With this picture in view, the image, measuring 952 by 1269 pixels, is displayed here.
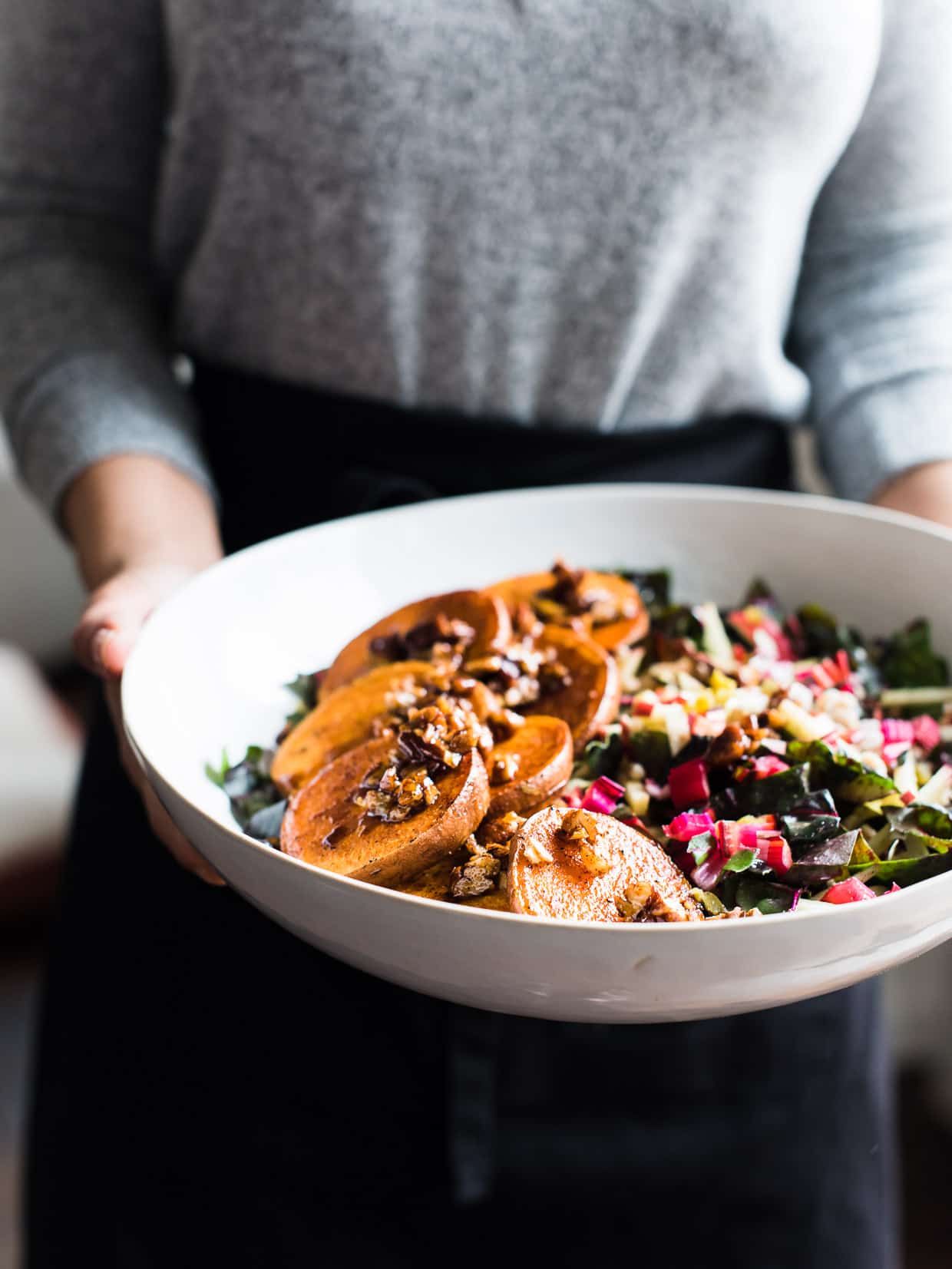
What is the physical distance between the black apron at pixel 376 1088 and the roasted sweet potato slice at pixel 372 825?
1.07 feet

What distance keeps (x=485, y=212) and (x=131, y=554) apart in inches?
19.0

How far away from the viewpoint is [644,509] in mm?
1230

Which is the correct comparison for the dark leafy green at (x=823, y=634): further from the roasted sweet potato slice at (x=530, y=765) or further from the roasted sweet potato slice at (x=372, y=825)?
the roasted sweet potato slice at (x=372, y=825)

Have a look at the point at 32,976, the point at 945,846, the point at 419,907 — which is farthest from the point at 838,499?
the point at 32,976

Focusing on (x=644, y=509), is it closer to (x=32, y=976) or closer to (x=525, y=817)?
(x=525, y=817)

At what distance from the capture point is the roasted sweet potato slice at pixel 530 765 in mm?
820

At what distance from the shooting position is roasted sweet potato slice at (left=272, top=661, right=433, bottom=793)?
93cm

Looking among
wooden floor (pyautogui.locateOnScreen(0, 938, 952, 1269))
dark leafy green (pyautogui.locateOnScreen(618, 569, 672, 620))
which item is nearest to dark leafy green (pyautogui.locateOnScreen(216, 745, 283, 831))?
dark leafy green (pyautogui.locateOnScreen(618, 569, 672, 620))

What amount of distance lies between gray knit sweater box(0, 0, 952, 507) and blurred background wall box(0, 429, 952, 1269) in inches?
56.0

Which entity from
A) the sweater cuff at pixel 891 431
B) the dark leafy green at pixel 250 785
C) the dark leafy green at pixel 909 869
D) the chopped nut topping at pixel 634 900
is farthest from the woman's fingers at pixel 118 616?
the sweater cuff at pixel 891 431

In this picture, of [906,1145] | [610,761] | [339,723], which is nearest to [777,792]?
[610,761]

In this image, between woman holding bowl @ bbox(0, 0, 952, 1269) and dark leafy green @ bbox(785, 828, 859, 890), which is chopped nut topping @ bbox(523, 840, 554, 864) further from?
woman holding bowl @ bbox(0, 0, 952, 1269)

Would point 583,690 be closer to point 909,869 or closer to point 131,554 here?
point 909,869

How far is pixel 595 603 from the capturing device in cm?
112
